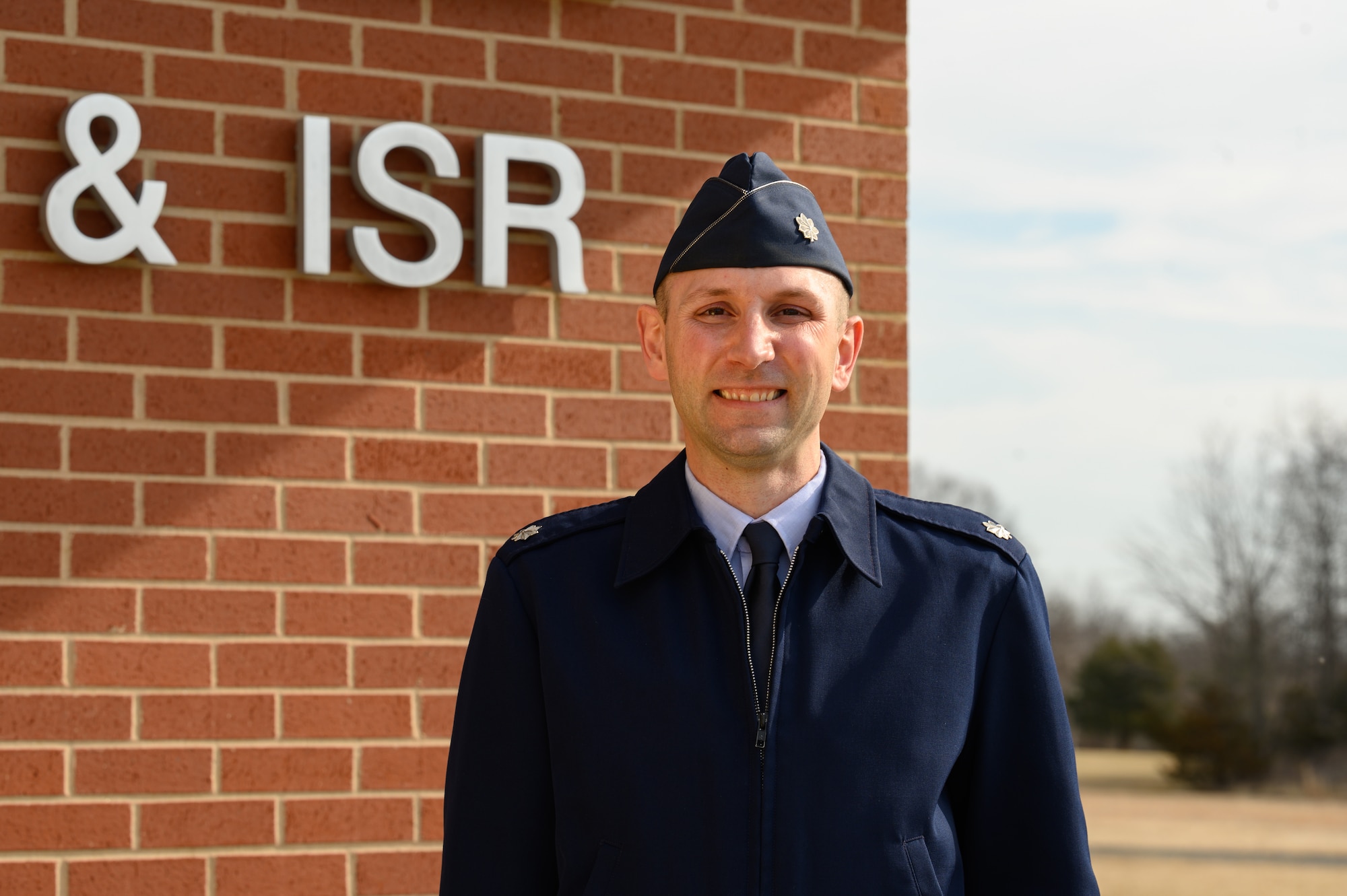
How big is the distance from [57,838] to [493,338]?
4.52 feet

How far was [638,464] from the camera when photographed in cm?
337

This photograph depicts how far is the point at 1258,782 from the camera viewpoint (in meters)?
26.6

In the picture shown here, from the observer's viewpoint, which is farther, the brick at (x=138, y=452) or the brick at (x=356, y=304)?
the brick at (x=356, y=304)

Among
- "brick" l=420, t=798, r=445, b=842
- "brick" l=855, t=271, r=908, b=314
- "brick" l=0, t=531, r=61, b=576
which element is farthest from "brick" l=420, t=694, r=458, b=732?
"brick" l=855, t=271, r=908, b=314

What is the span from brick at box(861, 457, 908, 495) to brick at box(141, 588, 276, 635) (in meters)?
1.42

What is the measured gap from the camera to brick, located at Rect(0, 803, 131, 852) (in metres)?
2.90

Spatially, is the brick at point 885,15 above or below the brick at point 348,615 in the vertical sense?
above

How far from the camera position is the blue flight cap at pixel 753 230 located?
1967 mm

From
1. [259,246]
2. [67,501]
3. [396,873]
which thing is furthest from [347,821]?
[259,246]

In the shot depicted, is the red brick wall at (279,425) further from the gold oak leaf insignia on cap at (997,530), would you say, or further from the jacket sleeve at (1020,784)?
the jacket sleeve at (1020,784)

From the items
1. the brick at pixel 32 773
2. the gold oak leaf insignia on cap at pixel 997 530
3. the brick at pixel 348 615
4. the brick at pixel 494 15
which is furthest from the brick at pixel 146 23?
the gold oak leaf insignia on cap at pixel 997 530

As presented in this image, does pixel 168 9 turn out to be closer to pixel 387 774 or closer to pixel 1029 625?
pixel 387 774

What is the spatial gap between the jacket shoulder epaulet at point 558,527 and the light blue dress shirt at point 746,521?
0.16m

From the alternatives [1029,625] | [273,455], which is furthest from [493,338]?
[1029,625]
